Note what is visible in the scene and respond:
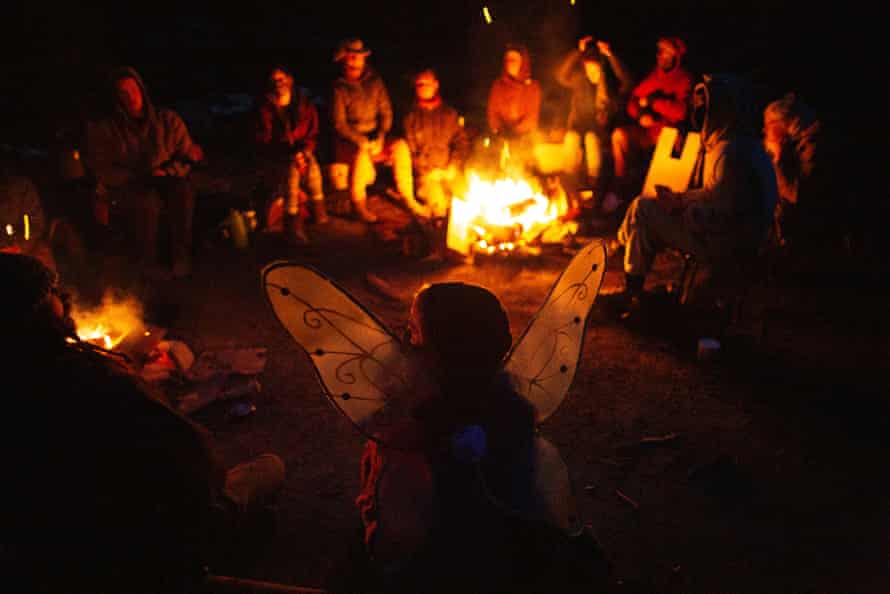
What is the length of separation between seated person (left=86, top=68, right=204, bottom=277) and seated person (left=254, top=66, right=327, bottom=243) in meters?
0.99

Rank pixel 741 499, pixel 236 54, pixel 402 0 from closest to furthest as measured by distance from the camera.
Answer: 1. pixel 741 499
2. pixel 236 54
3. pixel 402 0

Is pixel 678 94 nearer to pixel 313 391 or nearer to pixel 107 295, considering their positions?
pixel 313 391

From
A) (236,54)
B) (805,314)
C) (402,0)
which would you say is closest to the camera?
(805,314)

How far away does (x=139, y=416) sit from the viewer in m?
2.40

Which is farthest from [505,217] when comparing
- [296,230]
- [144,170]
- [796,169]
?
[144,170]

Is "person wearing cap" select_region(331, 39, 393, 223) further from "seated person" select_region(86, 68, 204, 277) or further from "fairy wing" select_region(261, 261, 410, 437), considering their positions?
"fairy wing" select_region(261, 261, 410, 437)

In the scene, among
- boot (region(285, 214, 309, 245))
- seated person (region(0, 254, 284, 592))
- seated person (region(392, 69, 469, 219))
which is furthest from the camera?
seated person (region(392, 69, 469, 219))

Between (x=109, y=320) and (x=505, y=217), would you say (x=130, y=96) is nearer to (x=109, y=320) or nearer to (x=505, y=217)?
(x=109, y=320)

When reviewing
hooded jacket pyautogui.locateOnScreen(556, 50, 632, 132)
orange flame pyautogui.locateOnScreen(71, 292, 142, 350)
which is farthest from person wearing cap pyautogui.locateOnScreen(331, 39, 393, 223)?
orange flame pyautogui.locateOnScreen(71, 292, 142, 350)

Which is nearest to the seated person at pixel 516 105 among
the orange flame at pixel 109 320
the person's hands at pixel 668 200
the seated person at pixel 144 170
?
the person's hands at pixel 668 200

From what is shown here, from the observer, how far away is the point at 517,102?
30.4 ft

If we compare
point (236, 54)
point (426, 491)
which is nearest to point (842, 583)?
point (426, 491)

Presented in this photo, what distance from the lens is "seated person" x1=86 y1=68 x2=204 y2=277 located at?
7.00 metres

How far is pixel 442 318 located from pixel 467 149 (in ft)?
23.3
